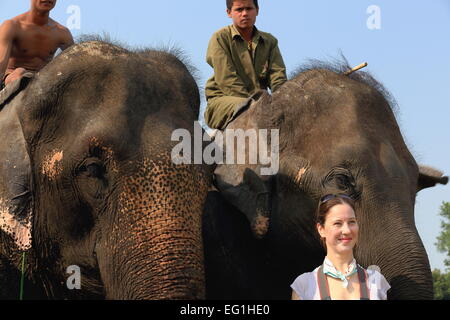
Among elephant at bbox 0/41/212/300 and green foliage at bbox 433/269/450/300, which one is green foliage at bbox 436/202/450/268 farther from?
elephant at bbox 0/41/212/300

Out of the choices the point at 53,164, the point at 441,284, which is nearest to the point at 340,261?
the point at 53,164

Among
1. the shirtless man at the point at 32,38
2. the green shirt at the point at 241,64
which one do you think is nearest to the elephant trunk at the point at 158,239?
the shirtless man at the point at 32,38

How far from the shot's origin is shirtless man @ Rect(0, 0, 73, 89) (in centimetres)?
702

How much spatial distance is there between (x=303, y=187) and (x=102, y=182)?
62.1 inches

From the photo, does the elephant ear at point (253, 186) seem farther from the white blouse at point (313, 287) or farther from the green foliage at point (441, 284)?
the green foliage at point (441, 284)

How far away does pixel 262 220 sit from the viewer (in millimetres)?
6773

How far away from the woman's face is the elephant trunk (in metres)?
0.98

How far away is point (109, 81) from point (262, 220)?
57.3 inches

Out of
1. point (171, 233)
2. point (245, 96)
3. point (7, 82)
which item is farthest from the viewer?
point (245, 96)

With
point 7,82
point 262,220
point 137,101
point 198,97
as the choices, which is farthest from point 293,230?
point 7,82

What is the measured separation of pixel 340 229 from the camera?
15.1ft

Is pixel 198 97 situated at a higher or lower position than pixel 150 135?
higher

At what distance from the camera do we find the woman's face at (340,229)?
15.0 ft

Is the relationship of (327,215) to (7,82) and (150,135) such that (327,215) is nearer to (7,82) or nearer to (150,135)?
(150,135)
